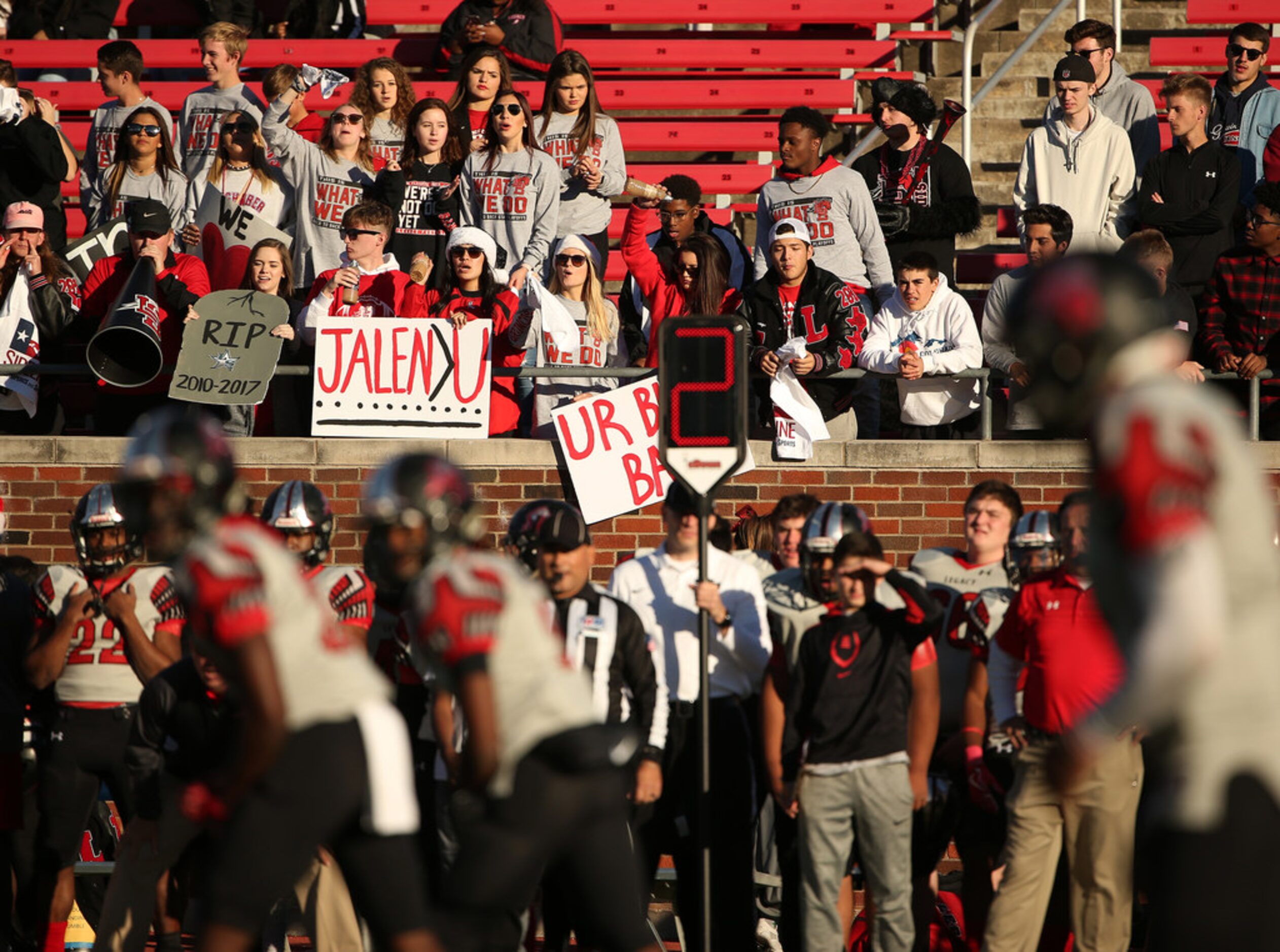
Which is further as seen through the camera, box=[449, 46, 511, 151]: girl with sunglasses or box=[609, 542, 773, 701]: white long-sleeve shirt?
box=[449, 46, 511, 151]: girl with sunglasses

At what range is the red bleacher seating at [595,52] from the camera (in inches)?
629

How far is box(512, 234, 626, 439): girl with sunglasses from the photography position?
1027cm

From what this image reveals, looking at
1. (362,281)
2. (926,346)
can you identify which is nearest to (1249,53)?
(926,346)

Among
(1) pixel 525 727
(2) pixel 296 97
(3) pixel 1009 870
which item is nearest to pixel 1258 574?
(1) pixel 525 727

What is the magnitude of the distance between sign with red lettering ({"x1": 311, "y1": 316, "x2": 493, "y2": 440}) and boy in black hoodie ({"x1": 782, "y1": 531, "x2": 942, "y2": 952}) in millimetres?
3296

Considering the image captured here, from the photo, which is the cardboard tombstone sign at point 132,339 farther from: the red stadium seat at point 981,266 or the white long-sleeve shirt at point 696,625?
the red stadium seat at point 981,266

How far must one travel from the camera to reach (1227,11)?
15.5 metres

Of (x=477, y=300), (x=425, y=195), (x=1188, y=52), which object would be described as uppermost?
(x=1188, y=52)

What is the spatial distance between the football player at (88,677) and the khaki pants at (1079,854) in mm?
3623

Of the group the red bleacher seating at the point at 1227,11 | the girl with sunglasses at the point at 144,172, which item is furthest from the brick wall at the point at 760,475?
the red bleacher seating at the point at 1227,11

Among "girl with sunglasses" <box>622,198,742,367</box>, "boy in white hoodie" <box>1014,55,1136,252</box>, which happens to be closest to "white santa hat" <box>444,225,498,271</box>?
"girl with sunglasses" <box>622,198,742,367</box>

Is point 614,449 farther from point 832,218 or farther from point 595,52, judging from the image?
point 595,52

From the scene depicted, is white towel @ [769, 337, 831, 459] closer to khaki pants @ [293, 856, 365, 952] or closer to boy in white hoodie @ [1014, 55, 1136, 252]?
boy in white hoodie @ [1014, 55, 1136, 252]

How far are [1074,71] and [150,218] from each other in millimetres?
5821
